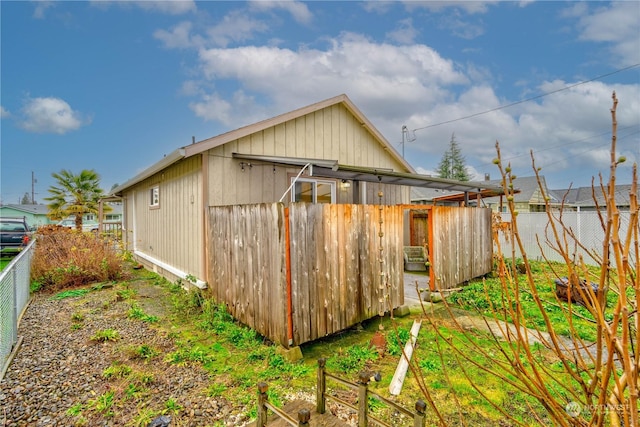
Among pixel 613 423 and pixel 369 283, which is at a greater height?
pixel 613 423

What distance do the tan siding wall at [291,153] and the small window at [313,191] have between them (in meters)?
0.26

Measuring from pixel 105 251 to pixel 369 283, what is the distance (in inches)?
320

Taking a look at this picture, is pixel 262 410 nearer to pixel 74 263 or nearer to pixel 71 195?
pixel 74 263

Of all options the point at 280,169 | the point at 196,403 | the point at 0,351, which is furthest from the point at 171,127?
the point at 196,403

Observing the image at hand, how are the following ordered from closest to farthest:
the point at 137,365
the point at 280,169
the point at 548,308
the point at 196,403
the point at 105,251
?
1. the point at 196,403
2. the point at 137,365
3. the point at 548,308
4. the point at 280,169
5. the point at 105,251

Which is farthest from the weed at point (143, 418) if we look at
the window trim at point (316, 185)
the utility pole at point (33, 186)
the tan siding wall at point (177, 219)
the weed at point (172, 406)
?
the utility pole at point (33, 186)

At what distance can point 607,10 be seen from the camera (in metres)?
4.99

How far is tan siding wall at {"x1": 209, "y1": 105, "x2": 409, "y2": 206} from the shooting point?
654 centimetres

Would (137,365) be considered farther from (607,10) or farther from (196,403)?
(607,10)

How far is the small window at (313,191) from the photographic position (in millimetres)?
7766

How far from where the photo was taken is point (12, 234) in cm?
1364

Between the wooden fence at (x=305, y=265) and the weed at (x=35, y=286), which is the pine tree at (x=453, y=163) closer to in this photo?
the wooden fence at (x=305, y=265)

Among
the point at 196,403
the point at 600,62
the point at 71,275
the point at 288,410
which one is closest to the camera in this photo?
the point at 288,410

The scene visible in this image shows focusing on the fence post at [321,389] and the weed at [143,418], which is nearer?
the fence post at [321,389]
